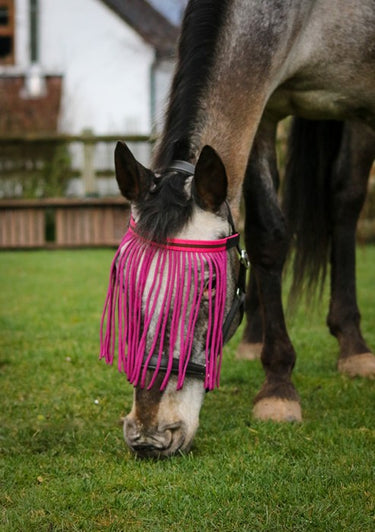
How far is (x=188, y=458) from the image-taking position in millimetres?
2621

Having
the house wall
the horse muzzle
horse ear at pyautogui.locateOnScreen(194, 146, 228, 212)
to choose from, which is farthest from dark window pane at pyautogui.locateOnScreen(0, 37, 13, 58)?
the horse muzzle

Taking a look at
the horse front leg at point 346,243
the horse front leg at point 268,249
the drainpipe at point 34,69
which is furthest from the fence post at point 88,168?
the horse front leg at point 268,249

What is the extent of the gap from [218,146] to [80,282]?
18.7 ft

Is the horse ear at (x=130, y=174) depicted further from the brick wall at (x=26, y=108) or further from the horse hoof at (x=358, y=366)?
the brick wall at (x=26, y=108)

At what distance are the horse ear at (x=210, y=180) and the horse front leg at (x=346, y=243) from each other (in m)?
1.85

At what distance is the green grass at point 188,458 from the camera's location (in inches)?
85.7

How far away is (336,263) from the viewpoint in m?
4.29

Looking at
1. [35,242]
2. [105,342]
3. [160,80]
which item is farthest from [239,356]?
[160,80]

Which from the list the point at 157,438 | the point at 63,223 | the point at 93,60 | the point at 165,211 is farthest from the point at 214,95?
the point at 93,60

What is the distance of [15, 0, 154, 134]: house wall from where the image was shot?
18625mm

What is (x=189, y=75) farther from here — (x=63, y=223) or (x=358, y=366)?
(x=63, y=223)

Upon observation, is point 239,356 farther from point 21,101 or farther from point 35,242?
point 21,101

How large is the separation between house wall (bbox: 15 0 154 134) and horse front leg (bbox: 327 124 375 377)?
14.6m

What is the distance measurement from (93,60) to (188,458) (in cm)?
1775
